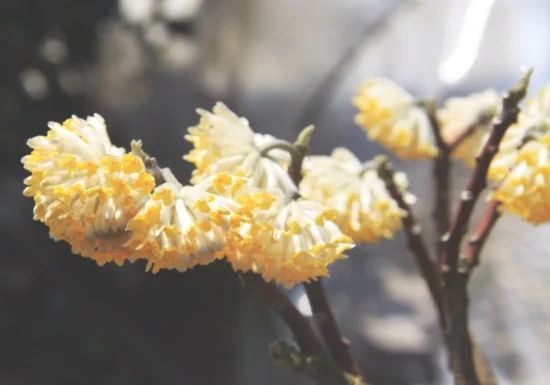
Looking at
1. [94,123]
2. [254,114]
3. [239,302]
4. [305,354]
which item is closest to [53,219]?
[94,123]

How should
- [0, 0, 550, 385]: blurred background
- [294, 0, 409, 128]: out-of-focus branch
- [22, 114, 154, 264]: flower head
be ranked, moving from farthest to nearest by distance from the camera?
[294, 0, 409, 128]: out-of-focus branch, [0, 0, 550, 385]: blurred background, [22, 114, 154, 264]: flower head

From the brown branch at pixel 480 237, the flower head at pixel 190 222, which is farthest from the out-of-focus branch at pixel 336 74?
the flower head at pixel 190 222

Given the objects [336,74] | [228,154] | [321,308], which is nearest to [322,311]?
[321,308]

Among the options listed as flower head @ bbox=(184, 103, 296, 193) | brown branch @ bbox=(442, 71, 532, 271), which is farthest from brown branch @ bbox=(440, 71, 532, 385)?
flower head @ bbox=(184, 103, 296, 193)

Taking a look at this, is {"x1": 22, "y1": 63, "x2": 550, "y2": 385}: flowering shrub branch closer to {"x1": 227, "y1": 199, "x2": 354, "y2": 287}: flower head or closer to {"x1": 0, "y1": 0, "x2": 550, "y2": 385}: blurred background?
{"x1": 227, "y1": 199, "x2": 354, "y2": 287}: flower head

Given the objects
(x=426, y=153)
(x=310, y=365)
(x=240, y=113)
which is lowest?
(x=310, y=365)

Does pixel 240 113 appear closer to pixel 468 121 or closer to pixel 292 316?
pixel 468 121

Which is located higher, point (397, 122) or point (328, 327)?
point (397, 122)
